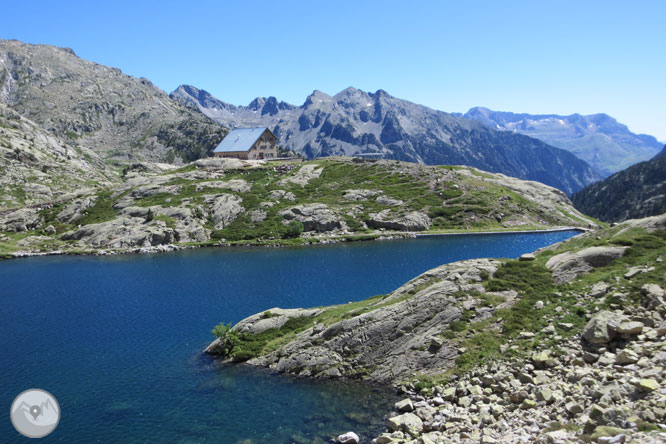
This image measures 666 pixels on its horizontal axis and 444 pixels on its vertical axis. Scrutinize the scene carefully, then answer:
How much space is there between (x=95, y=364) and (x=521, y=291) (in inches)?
1927

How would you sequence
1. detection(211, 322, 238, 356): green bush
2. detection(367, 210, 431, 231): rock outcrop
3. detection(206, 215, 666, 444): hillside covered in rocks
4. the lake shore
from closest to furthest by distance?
detection(206, 215, 666, 444): hillside covered in rocks, detection(211, 322, 238, 356): green bush, the lake shore, detection(367, 210, 431, 231): rock outcrop

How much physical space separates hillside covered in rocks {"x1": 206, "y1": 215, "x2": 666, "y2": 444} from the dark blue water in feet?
10.3

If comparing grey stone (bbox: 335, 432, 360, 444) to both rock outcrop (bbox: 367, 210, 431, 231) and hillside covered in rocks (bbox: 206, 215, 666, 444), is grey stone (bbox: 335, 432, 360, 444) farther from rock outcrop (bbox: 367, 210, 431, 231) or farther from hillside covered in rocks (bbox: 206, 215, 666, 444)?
rock outcrop (bbox: 367, 210, 431, 231)

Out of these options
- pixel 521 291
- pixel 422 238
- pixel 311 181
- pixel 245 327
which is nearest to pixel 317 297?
pixel 245 327

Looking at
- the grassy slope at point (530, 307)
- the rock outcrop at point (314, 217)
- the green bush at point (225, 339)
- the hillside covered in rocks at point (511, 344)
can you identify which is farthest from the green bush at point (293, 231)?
the grassy slope at point (530, 307)

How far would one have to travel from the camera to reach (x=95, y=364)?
152ft

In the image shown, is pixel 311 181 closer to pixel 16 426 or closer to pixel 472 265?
pixel 472 265

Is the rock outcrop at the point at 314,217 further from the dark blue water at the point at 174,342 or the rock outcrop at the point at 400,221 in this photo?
the dark blue water at the point at 174,342

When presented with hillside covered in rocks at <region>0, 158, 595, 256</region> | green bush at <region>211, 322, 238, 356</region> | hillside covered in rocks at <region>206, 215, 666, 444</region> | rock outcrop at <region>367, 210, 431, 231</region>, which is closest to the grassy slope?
hillside covered in rocks at <region>206, 215, 666, 444</region>

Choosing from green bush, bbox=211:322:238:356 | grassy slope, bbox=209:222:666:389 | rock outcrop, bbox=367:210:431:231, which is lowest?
green bush, bbox=211:322:238:356

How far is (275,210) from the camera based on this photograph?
14625cm

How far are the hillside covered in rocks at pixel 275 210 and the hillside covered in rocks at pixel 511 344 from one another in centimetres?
8339

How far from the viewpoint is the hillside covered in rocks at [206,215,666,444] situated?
24.6m

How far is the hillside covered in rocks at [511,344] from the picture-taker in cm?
2464
